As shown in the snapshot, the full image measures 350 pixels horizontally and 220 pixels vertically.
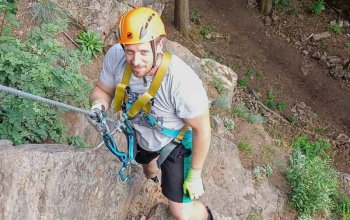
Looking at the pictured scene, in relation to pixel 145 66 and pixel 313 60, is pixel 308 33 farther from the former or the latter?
pixel 145 66

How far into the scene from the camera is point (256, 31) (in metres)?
15.0

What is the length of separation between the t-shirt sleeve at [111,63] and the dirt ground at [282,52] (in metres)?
8.72

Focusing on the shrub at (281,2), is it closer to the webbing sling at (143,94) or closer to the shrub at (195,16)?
the shrub at (195,16)

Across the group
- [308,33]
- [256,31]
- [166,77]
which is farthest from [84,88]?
[308,33]

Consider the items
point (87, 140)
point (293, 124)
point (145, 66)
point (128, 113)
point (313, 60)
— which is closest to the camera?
point (145, 66)

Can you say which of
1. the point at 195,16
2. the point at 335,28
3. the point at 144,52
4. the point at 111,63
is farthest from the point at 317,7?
the point at 144,52

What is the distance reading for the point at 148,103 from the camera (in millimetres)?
3424

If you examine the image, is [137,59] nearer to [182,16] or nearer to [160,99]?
[160,99]

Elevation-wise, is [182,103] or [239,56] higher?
[182,103]

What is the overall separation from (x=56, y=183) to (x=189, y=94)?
152 cm

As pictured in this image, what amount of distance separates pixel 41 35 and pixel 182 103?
9.48ft

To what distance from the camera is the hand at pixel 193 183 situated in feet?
12.9

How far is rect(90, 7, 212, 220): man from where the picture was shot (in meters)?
3.10

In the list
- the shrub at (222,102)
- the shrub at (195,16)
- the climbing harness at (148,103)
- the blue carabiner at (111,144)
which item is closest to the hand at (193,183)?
the climbing harness at (148,103)
